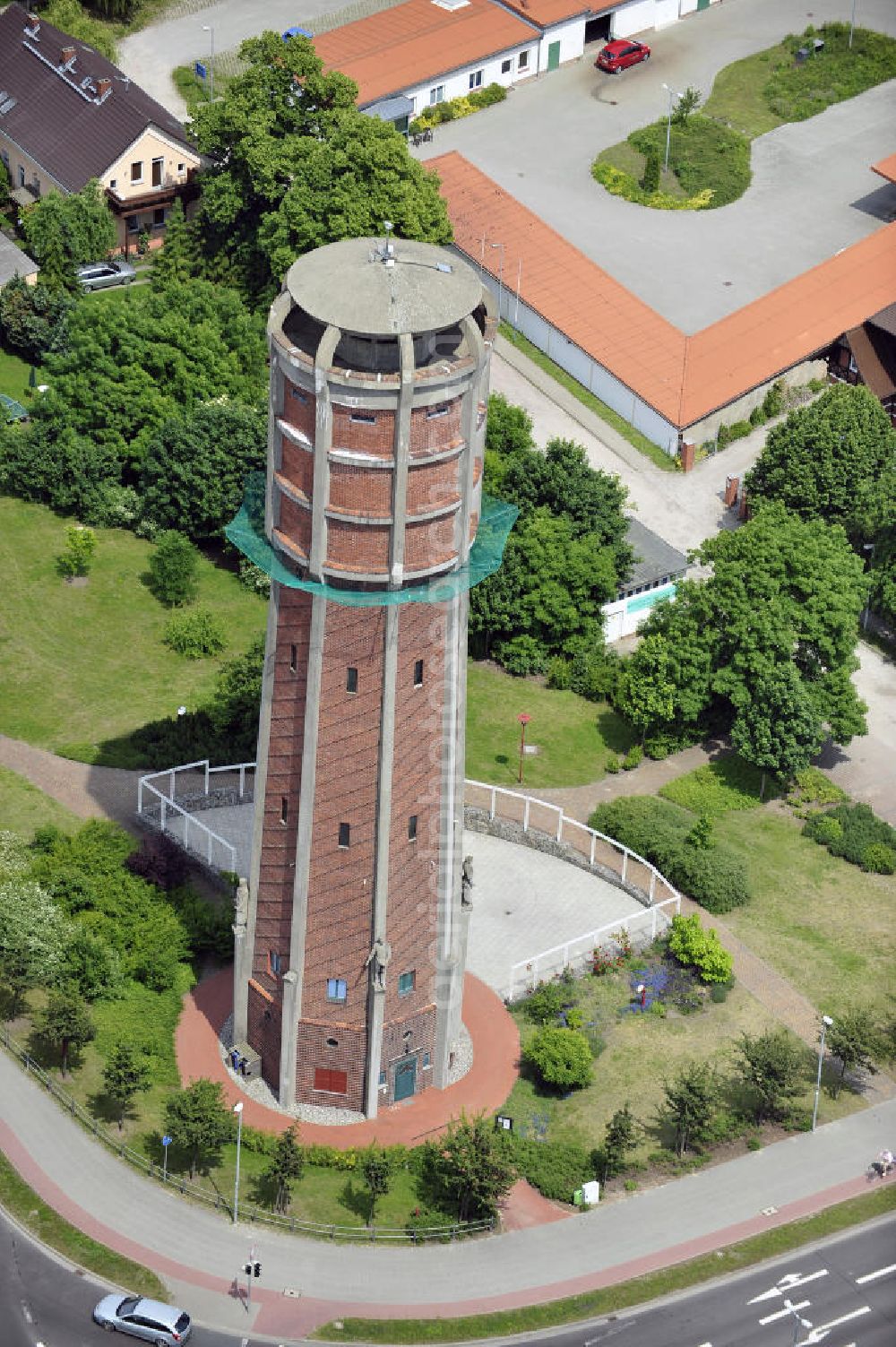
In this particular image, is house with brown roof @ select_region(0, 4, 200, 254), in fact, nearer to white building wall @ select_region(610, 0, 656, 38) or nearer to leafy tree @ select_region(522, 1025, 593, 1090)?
white building wall @ select_region(610, 0, 656, 38)

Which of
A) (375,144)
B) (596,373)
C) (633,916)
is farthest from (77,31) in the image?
(633,916)

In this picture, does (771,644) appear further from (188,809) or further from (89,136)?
(89,136)

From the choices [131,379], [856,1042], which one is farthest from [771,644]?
[131,379]

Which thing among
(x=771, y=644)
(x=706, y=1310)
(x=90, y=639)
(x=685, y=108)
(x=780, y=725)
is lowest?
(x=90, y=639)

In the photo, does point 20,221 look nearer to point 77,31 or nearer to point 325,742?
point 77,31

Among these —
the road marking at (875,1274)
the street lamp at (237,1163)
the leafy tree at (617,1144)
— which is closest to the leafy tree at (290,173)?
the street lamp at (237,1163)

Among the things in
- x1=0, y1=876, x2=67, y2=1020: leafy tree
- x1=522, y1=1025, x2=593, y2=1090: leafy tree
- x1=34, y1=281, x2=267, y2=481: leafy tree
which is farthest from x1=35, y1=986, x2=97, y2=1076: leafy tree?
x1=34, y1=281, x2=267, y2=481: leafy tree
